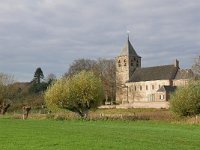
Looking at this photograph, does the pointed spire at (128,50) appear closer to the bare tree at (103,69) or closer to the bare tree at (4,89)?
the bare tree at (103,69)

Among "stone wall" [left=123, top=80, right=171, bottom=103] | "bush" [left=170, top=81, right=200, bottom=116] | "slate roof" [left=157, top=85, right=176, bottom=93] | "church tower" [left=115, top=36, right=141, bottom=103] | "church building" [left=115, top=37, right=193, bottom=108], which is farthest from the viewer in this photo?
"church tower" [left=115, top=36, right=141, bottom=103]

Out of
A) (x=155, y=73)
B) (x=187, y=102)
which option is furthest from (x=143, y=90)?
(x=187, y=102)

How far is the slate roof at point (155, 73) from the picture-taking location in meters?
123

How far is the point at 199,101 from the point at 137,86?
8300cm

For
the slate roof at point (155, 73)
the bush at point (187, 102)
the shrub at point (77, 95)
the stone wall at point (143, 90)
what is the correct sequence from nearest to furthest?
the bush at point (187, 102)
the shrub at point (77, 95)
the slate roof at point (155, 73)
the stone wall at point (143, 90)

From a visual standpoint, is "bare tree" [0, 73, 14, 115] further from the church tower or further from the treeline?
the church tower

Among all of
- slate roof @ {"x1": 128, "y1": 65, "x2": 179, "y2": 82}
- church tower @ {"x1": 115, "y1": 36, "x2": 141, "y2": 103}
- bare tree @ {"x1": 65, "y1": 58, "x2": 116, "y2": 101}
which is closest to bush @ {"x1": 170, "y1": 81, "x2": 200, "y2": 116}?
bare tree @ {"x1": 65, "y1": 58, "x2": 116, "y2": 101}

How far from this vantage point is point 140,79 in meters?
131

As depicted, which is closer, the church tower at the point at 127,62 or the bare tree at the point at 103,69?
the bare tree at the point at 103,69

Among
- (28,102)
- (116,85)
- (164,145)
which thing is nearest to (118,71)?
(116,85)

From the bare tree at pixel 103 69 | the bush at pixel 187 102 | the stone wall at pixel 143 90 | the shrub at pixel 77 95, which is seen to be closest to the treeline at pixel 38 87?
the bare tree at pixel 103 69

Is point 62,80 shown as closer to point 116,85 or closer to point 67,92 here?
point 67,92

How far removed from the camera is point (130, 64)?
136875mm

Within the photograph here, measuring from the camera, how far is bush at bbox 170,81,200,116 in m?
47.1
